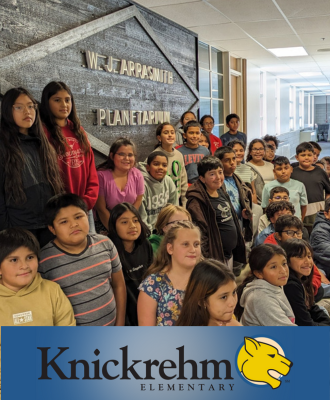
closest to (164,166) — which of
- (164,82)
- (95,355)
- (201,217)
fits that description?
(201,217)

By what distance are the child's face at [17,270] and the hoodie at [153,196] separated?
1.53 meters

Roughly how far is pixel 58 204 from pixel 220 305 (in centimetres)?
88

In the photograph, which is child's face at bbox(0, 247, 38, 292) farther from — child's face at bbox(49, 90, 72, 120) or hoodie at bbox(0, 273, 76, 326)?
child's face at bbox(49, 90, 72, 120)

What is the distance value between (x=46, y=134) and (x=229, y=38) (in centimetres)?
490

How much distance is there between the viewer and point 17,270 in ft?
5.84

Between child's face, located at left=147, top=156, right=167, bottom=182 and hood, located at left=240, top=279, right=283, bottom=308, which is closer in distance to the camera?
hood, located at left=240, top=279, right=283, bottom=308

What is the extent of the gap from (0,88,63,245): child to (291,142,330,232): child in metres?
2.71

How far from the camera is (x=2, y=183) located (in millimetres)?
2207

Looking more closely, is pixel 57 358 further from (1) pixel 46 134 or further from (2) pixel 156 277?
(1) pixel 46 134

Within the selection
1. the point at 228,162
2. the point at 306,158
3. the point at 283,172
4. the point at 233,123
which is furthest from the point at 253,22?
the point at 228,162

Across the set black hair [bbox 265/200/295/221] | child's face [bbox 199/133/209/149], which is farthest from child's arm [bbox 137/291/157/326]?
child's face [bbox 199/133/209/149]

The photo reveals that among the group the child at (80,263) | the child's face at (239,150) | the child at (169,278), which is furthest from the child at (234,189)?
the child at (80,263)

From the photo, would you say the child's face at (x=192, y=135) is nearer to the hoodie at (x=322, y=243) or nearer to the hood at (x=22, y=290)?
the hoodie at (x=322, y=243)

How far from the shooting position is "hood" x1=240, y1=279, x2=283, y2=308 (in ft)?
7.25
